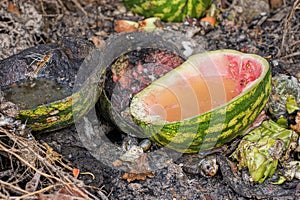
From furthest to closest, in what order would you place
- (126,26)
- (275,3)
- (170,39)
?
(275,3) → (126,26) → (170,39)

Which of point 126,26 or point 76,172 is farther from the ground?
point 126,26

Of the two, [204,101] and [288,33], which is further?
[288,33]

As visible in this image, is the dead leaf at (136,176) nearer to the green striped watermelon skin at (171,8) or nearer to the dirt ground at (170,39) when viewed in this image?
the dirt ground at (170,39)

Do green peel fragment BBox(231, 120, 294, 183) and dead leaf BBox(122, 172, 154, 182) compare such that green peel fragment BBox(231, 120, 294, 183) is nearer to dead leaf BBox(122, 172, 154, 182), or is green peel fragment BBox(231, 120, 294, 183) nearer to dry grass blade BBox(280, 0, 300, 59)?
dead leaf BBox(122, 172, 154, 182)

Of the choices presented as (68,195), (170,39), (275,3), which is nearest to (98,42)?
(170,39)

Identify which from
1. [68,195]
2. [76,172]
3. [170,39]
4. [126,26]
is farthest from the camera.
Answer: [126,26]

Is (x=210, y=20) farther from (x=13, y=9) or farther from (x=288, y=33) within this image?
(x=13, y=9)

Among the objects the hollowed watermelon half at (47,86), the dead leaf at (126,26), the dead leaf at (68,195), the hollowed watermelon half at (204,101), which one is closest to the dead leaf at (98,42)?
the dead leaf at (126,26)
